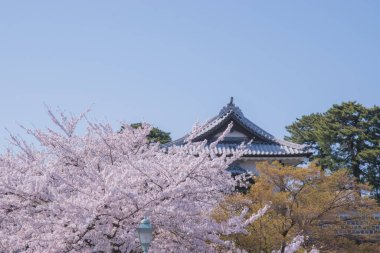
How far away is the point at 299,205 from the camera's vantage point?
42.7 feet

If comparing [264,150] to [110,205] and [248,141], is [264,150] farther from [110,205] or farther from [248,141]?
[110,205]

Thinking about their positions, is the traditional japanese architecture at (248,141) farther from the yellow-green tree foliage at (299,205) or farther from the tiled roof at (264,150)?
the yellow-green tree foliage at (299,205)

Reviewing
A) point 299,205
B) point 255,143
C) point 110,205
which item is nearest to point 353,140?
point 255,143

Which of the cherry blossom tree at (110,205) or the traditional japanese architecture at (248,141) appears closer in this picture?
the cherry blossom tree at (110,205)

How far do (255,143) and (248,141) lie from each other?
1.14ft

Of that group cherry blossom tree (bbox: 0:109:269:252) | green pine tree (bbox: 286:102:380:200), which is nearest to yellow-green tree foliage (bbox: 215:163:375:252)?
cherry blossom tree (bbox: 0:109:269:252)

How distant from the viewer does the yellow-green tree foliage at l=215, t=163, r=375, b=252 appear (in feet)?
38.7

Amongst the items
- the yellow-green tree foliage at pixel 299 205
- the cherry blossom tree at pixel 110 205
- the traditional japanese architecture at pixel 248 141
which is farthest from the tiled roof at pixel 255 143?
the cherry blossom tree at pixel 110 205

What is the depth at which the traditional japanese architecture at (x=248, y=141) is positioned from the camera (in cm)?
2094

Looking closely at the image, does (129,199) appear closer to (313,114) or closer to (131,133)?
(131,133)

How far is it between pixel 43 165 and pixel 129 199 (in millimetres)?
2305

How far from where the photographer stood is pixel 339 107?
3956 cm

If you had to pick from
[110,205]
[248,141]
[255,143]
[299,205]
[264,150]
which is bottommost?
[110,205]

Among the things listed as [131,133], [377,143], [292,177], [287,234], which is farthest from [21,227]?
[377,143]
